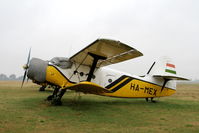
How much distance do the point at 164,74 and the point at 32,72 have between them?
7733 mm

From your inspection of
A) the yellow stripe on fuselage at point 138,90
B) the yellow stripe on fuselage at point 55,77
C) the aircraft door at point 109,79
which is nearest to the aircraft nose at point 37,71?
the yellow stripe on fuselage at point 55,77

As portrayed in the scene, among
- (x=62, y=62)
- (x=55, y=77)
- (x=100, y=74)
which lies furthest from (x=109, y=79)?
(x=55, y=77)

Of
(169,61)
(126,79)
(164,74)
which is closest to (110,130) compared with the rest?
(126,79)

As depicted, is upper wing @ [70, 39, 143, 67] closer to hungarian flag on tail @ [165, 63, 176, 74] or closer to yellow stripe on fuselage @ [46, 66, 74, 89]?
yellow stripe on fuselage @ [46, 66, 74, 89]

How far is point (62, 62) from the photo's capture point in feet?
28.7

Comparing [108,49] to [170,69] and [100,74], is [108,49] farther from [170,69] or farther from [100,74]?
[170,69]

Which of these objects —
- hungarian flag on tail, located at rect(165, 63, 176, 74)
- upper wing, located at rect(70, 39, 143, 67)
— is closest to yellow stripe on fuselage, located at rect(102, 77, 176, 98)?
hungarian flag on tail, located at rect(165, 63, 176, 74)

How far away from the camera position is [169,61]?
36.8 ft

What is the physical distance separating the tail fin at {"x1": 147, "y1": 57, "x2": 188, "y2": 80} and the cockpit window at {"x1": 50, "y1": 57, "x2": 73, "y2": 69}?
549cm

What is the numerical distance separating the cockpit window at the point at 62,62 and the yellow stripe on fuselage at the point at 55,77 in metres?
0.32

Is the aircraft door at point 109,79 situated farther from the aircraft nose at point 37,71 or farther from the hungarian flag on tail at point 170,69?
the hungarian flag on tail at point 170,69

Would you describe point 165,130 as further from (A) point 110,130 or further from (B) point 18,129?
(B) point 18,129

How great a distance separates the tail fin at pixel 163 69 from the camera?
35.5 ft

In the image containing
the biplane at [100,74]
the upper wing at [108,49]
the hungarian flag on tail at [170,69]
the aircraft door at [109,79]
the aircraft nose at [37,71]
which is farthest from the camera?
the hungarian flag on tail at [170,69]
